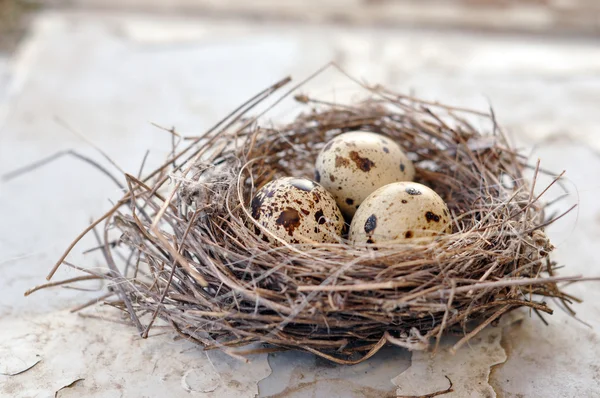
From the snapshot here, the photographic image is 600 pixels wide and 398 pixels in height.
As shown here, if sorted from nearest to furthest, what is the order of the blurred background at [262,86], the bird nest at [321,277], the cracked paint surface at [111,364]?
1. the bird nest at [321,277]
2. the cracked paint surface at [111,364]
3. the blurred background at [262,86]

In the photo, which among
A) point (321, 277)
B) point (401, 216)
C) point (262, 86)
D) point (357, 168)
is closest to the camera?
point (321, 277)

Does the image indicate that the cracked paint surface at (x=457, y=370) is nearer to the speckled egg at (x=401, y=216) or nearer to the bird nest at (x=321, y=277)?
the bird nest at (x=321, y=277)

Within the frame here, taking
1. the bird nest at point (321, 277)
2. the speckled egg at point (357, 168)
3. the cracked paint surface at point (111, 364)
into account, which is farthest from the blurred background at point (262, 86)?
the speckled egg at point (357, 168)

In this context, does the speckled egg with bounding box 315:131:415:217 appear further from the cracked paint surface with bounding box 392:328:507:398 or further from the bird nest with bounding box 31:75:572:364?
the cracked paint surface with bounding box 392:328:507:398

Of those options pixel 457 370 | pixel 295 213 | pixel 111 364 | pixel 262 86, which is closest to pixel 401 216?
pixel 295 213

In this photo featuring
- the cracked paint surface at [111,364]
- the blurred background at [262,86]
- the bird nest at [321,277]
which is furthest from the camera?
the blurred background at [262,86]

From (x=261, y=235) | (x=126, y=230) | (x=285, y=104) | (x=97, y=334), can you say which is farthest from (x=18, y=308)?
(x=285, y=104)

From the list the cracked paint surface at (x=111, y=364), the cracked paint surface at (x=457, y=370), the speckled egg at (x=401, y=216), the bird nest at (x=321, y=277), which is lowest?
the cracked paint surface at (x=111, y=364)

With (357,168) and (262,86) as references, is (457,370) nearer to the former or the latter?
(357,168)
